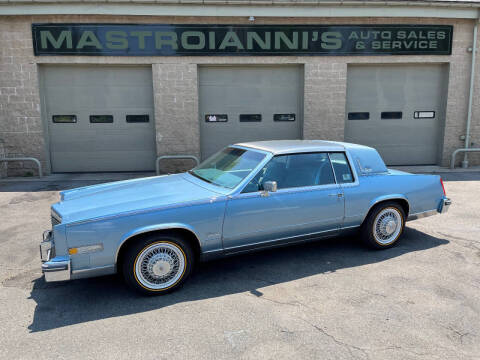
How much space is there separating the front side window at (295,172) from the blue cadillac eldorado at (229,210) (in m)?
0.01

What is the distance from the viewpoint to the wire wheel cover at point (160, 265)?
3665 millimetres

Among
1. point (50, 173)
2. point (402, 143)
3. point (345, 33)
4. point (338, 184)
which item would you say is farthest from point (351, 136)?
point (50, 173)

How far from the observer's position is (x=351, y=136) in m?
11.7

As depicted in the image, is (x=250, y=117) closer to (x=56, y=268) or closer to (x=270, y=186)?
(x=270, y=186)

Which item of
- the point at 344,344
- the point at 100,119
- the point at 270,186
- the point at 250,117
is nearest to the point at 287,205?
the point at 270,186

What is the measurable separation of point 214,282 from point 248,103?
26.3 ft

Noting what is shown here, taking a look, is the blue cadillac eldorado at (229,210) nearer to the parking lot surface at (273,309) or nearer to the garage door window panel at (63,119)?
the parking lot surface at (273,309)

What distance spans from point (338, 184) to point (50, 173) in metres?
9.50

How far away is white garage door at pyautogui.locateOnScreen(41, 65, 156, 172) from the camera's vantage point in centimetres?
1079

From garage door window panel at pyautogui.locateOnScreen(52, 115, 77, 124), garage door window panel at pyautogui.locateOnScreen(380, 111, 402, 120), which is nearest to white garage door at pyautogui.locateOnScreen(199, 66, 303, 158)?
garage door window panel at pyautogui.locateOnScreen(380, 111, 402, 120)

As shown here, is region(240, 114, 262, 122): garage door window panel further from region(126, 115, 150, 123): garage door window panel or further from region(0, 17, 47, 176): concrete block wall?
region(0, 17, 47, 176): concrete block wall

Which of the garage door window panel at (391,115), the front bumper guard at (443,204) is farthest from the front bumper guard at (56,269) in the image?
the garage door window panel at (391,115)

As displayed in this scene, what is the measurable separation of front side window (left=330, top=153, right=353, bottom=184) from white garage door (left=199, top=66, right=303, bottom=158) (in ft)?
22.0

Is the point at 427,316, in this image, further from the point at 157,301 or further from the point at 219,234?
the point at 157,301
